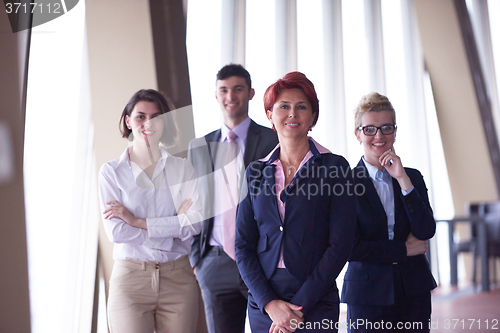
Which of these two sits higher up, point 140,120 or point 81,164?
point 140,120

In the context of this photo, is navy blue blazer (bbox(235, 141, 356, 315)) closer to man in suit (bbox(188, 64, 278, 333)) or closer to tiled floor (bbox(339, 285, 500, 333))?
man in suit (bbox(188, 64, 278, 333))

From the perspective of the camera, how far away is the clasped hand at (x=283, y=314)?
61.9 inches

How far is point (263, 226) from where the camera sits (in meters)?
1.73

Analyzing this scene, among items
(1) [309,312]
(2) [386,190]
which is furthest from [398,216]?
(1) [309,312]

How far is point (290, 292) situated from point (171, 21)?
2220 mm

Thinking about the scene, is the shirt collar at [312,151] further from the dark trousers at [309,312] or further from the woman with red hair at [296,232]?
the dark trousers at [309,312]

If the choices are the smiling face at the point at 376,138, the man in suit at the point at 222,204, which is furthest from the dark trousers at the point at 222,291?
the smiling face at the point at 376,138

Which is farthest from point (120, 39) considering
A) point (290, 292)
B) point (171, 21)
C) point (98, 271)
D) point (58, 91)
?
point (290, 292)

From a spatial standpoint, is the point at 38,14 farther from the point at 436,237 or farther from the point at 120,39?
the point at 436,237

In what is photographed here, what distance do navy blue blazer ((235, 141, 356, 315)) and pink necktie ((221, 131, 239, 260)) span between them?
0.53 m

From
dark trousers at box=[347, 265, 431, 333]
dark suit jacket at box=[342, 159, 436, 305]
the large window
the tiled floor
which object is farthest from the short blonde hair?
the large window

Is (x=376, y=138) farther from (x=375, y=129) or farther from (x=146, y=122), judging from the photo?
(x=146, y=122)
